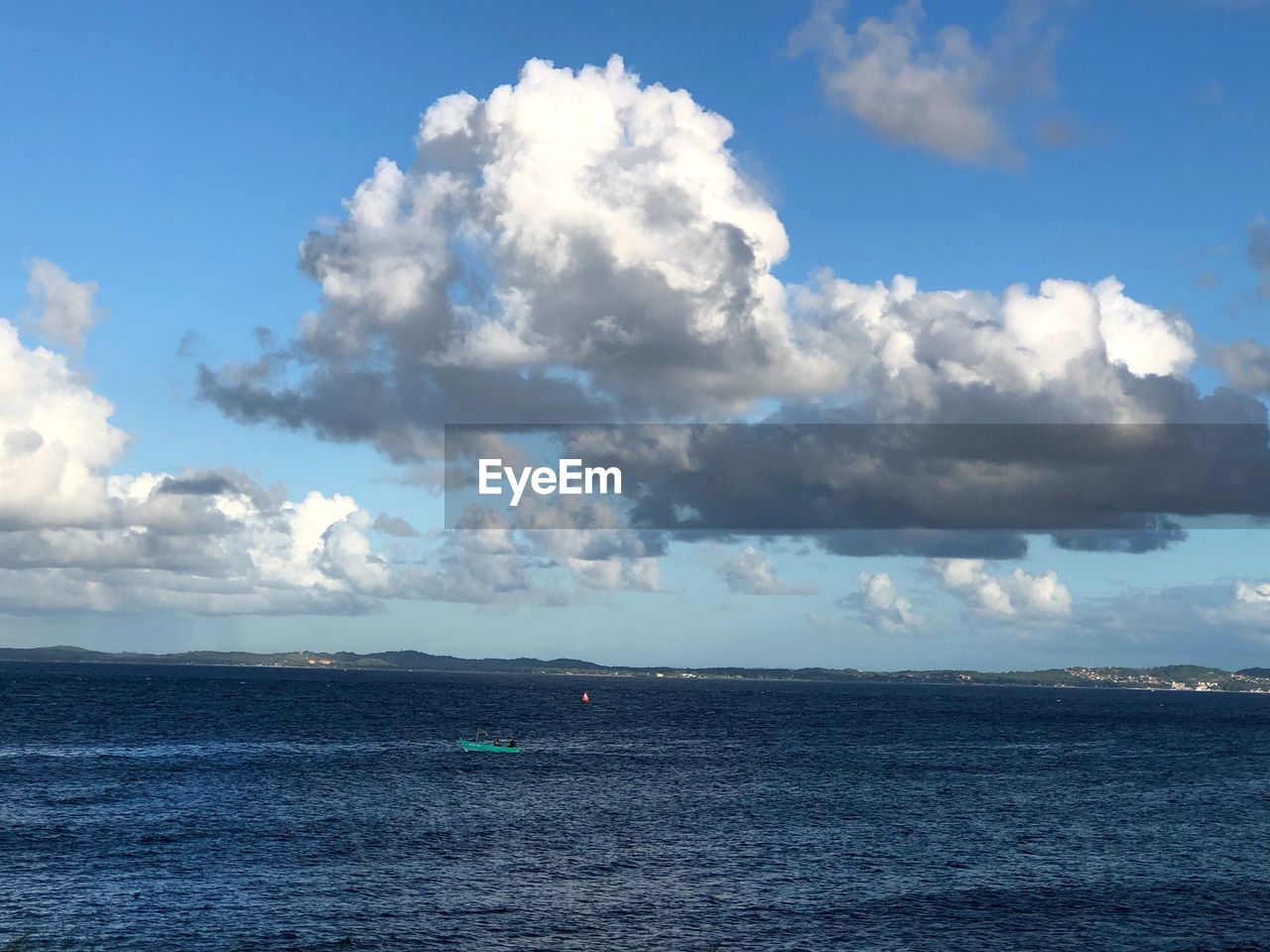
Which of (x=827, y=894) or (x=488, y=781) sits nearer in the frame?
(x=827, y=894)

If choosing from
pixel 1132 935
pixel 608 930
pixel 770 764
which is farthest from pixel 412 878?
pixel 770 764

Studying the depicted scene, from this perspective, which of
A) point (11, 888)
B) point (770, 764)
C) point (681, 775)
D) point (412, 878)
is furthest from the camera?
point (770, 764)

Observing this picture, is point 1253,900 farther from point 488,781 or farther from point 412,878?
point 488,781

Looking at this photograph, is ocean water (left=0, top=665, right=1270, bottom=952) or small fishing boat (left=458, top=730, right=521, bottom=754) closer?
ocean water (left=0, top=665, right=1270, bottom=952)

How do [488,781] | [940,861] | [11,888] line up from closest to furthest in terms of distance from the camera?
[11,888], [940,861], [488,781]

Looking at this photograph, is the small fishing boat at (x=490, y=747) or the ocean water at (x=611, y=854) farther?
the small fishing boat at (x=490, y=747)

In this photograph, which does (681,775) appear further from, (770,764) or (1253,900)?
(1253,900)

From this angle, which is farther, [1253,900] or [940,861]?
[940,861]

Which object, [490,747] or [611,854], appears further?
[490,747]

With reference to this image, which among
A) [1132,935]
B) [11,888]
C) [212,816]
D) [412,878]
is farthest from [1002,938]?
[212,816]
